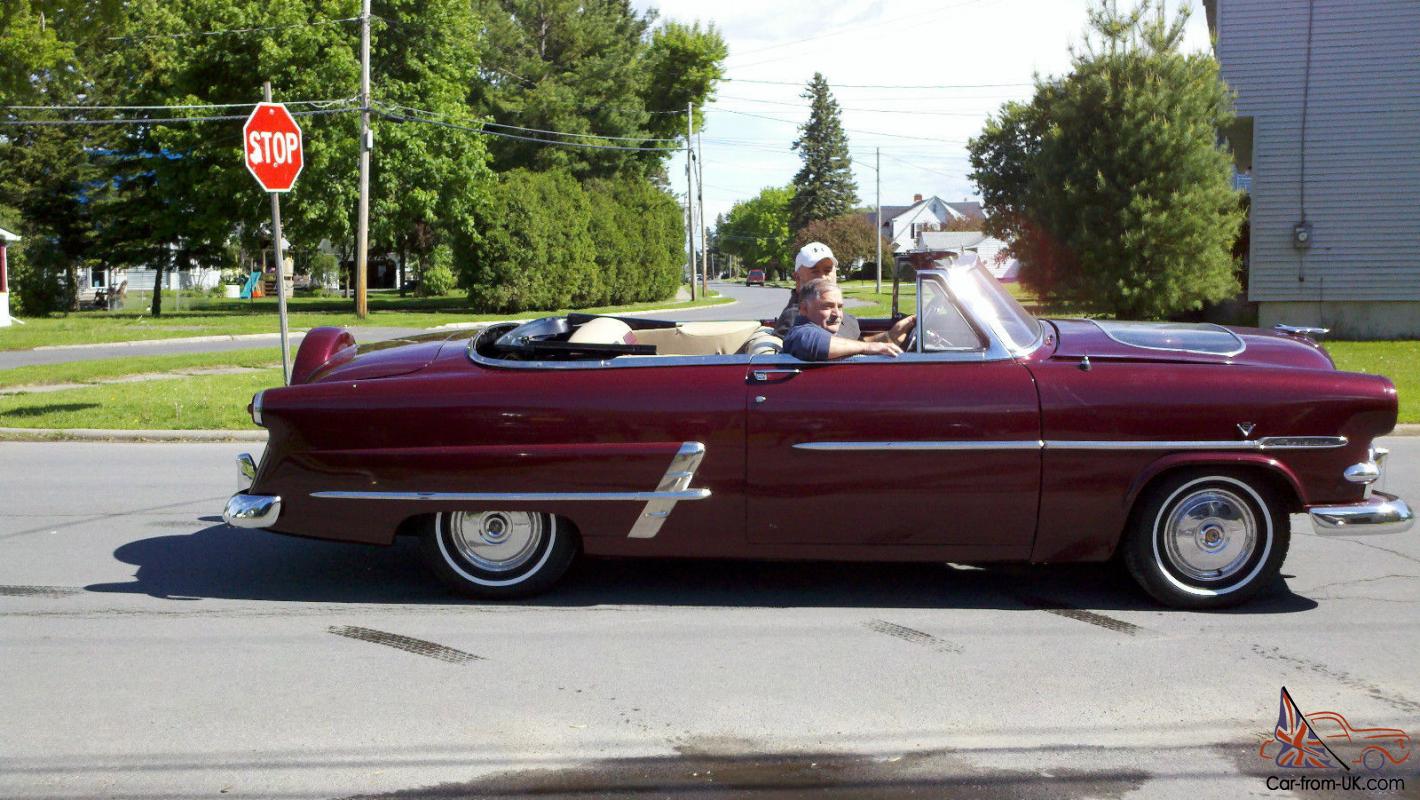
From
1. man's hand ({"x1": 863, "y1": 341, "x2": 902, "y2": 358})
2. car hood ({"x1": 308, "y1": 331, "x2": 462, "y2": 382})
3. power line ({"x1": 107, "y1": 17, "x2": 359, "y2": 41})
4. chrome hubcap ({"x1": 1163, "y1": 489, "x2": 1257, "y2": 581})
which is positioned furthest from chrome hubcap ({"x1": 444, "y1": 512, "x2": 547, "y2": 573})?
power line ({"x1": 107, "y1": 17, "x2": 359, "y2": 41})

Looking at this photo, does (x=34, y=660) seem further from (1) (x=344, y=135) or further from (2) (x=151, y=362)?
(1) (x=344, y=135)

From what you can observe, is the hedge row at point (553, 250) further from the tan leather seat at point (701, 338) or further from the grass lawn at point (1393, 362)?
the tan leather seat at point (701, 338)

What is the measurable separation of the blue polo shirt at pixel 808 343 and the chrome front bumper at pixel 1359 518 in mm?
2240

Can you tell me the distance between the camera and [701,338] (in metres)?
6.18

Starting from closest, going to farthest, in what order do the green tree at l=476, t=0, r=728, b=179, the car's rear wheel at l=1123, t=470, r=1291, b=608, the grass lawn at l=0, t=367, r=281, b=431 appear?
the car's rear wheel at l=1123, t=470, r=1291, b=608 < the grass lawn at l=0, t=367, r=281, b=431 < the green tree at l=476, t=0, r=728, b=179

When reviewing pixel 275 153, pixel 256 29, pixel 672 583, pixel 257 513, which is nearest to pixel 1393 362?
pixel 275 153

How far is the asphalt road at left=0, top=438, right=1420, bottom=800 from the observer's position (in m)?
3.85

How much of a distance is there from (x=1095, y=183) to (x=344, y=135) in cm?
2547

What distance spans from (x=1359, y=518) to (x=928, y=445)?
190 centimetres

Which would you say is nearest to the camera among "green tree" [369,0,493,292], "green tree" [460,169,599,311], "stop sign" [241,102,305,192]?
"stop sign" [241,102,305,192]

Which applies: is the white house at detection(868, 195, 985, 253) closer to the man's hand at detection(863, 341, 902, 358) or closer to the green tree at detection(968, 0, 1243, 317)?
the green tree at detection(968, 0, 1243, 317)

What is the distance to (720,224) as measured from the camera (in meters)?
182

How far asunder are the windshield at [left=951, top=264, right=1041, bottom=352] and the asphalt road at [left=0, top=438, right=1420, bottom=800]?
3.26 feet

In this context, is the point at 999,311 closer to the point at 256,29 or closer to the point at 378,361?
the point at 378,361
